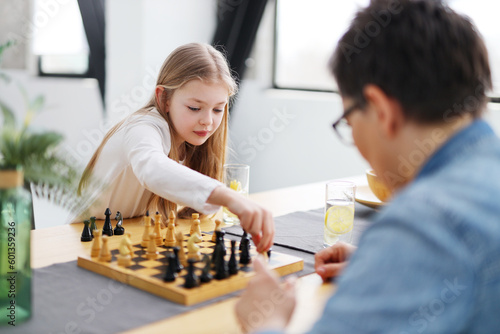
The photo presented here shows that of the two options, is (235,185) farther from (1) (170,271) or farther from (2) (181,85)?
(1) (170,271)

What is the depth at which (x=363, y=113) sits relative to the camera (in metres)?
0.92

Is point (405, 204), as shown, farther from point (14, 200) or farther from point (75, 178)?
point (14, 200)

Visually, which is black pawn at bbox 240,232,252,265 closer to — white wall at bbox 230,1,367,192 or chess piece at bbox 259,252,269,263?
chess piece at bbox 259,252,269,263

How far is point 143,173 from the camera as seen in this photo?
62.6 inches

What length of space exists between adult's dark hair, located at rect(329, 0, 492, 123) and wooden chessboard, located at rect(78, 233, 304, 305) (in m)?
0.49

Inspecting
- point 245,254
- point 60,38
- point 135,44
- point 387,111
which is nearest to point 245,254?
point 245,254

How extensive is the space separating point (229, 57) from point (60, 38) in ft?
4.34

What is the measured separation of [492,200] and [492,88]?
35cm

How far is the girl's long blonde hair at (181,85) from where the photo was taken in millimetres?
1938

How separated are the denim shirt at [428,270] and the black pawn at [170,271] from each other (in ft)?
1.62

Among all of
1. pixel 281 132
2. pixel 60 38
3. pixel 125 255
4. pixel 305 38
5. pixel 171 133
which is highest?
pixel 305 38

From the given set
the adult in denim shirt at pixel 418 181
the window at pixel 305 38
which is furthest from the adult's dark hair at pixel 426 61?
the window at pixel 305 38

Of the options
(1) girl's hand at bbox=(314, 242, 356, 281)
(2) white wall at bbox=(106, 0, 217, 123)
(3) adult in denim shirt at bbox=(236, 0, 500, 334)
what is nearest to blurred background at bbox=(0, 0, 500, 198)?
(2) white wall at bbox=(106, 0, 217, 123)

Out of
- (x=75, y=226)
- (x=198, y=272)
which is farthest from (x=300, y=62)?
(x=198, y=272)
